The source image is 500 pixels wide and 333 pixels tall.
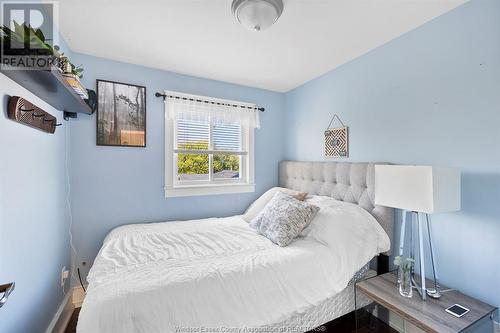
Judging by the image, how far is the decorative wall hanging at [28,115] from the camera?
1200mm

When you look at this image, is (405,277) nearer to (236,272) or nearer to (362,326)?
(362,326)

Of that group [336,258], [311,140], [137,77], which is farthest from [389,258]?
[137,77]

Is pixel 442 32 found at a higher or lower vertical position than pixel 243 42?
lower

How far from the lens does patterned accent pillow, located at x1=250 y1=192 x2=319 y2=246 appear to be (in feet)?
6.02

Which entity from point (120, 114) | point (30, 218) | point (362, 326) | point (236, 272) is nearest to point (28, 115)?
point (30, 218)

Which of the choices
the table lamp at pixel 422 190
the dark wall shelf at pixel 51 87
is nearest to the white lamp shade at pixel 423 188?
the table lamp at pixel 422 190

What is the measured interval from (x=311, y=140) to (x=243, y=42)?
142 centimetres

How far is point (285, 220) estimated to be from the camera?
1.92 meters

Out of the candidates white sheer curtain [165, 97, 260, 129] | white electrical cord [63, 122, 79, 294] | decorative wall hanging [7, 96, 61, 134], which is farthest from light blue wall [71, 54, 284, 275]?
decorative wall hanging [7, 96, 61, 134]

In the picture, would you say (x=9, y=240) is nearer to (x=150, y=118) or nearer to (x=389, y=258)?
(x=150, y=118)

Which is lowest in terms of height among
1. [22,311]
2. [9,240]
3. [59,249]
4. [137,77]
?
[22,311]

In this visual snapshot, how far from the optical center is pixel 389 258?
191 centimetres

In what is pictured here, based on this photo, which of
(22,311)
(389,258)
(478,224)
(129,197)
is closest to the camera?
(22,311)

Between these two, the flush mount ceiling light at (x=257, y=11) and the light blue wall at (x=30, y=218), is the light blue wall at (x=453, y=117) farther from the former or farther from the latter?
the light blue wall at (x=30, y=218)
